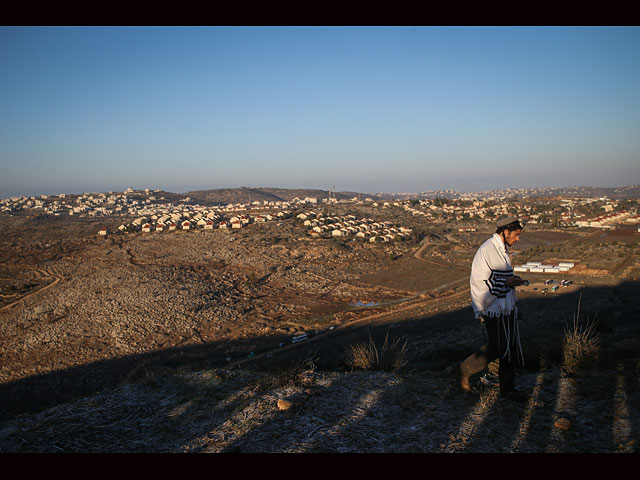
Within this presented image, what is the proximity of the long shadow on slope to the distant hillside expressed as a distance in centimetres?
11867

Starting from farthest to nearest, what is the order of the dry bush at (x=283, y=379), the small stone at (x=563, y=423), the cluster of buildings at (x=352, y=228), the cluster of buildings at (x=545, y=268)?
the cluster of buildings at (x=352, y=228) < the cluster of buildings at (x=545, y=268) < the dry bush at (x=283, y=379) < the small stone at (x=563, y=423)

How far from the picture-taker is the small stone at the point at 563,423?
12.1 feet

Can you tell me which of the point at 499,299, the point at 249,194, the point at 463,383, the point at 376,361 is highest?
the point at 249,194

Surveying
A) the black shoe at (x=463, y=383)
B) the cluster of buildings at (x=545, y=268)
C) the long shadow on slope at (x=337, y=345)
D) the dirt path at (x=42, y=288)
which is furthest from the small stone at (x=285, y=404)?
the cluster of buildings at (x=545, y=268)

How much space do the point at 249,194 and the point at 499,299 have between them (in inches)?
5808

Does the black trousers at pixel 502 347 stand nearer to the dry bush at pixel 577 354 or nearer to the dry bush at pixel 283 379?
the dry bush at pixel 577 354

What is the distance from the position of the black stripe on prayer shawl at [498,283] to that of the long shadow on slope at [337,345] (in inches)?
191

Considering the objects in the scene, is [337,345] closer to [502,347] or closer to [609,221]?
[502,347]

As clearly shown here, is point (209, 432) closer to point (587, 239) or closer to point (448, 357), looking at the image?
point (448, 357)

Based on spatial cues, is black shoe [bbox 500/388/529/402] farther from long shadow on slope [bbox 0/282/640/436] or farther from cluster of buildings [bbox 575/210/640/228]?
cluster of buildings [bbox 575/210/640/228]

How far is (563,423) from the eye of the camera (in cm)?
370

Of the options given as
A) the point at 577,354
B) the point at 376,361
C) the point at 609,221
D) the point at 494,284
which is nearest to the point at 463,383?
the point at 494,284

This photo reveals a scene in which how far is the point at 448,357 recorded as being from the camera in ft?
27.2
